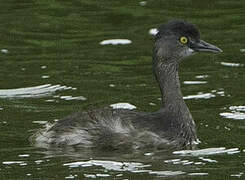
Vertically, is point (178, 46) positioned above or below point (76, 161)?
above

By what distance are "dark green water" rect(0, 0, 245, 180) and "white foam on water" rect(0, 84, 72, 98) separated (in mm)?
13

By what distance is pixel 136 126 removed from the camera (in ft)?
43.8

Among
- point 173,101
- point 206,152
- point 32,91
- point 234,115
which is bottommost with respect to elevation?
point 206,152

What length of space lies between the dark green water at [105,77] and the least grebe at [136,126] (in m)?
0.22

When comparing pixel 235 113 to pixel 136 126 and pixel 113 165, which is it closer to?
pixel 136 126

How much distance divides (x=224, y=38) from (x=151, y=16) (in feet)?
6.62

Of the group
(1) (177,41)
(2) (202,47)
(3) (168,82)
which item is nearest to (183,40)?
(1) (177,41)

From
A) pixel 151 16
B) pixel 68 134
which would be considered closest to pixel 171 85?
pixel 68 134

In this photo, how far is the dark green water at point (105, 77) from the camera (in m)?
12.6

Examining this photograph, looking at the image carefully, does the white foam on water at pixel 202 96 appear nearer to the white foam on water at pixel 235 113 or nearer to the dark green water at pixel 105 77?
the dark green water at pixel 105 77

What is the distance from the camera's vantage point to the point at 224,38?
62.9 ft

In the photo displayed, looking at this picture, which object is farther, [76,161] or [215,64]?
[215,64]

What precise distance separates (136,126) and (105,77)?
11.9 ft

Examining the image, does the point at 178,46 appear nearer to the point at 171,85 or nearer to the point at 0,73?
the point at 171,85
